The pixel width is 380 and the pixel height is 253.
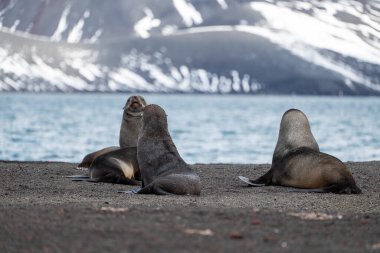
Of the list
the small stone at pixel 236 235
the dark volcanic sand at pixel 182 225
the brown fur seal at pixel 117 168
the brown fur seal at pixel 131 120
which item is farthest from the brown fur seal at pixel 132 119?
the small stone at pixel 236 235

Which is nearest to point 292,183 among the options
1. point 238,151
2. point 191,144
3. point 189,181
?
point 189,181

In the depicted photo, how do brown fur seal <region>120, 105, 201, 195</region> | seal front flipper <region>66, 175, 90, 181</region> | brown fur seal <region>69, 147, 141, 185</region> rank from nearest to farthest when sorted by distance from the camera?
brown fur seal <region>120, 105, 201, 195</region> → brown fur seal <region>69, 147, 141, 185</region> → seal front flipper <region>66, 175, 90, 181</region>

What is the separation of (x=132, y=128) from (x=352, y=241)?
1005 centimetres

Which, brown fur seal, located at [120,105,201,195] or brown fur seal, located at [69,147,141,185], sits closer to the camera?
brown fur seal, located at [120,105,201,195]

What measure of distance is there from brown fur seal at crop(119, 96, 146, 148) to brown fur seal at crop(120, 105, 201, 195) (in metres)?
3.23

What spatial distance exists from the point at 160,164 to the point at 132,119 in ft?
13.3

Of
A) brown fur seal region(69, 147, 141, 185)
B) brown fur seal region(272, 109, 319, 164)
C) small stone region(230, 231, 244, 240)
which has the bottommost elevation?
brown fur seal region(69, 147, 141, 185)

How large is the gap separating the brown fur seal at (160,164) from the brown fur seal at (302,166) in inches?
84.6

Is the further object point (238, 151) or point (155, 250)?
point (238, 151)

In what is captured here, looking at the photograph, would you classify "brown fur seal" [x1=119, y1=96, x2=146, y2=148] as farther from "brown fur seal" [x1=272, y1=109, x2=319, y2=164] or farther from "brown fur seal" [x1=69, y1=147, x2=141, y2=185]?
"brown fur seal" [x1=272, y1=109, x2=319, y2=164]

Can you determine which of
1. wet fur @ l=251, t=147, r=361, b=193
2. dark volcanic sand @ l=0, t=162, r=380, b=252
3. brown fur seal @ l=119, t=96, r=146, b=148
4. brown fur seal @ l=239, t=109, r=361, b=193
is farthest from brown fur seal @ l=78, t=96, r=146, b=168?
dark volcanic sand @ l=0, t=162, r=380, b=252

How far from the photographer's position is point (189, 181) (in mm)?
14344

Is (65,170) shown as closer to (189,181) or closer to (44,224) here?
(189,181)

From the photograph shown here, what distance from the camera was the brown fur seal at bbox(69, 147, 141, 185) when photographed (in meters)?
16.9
